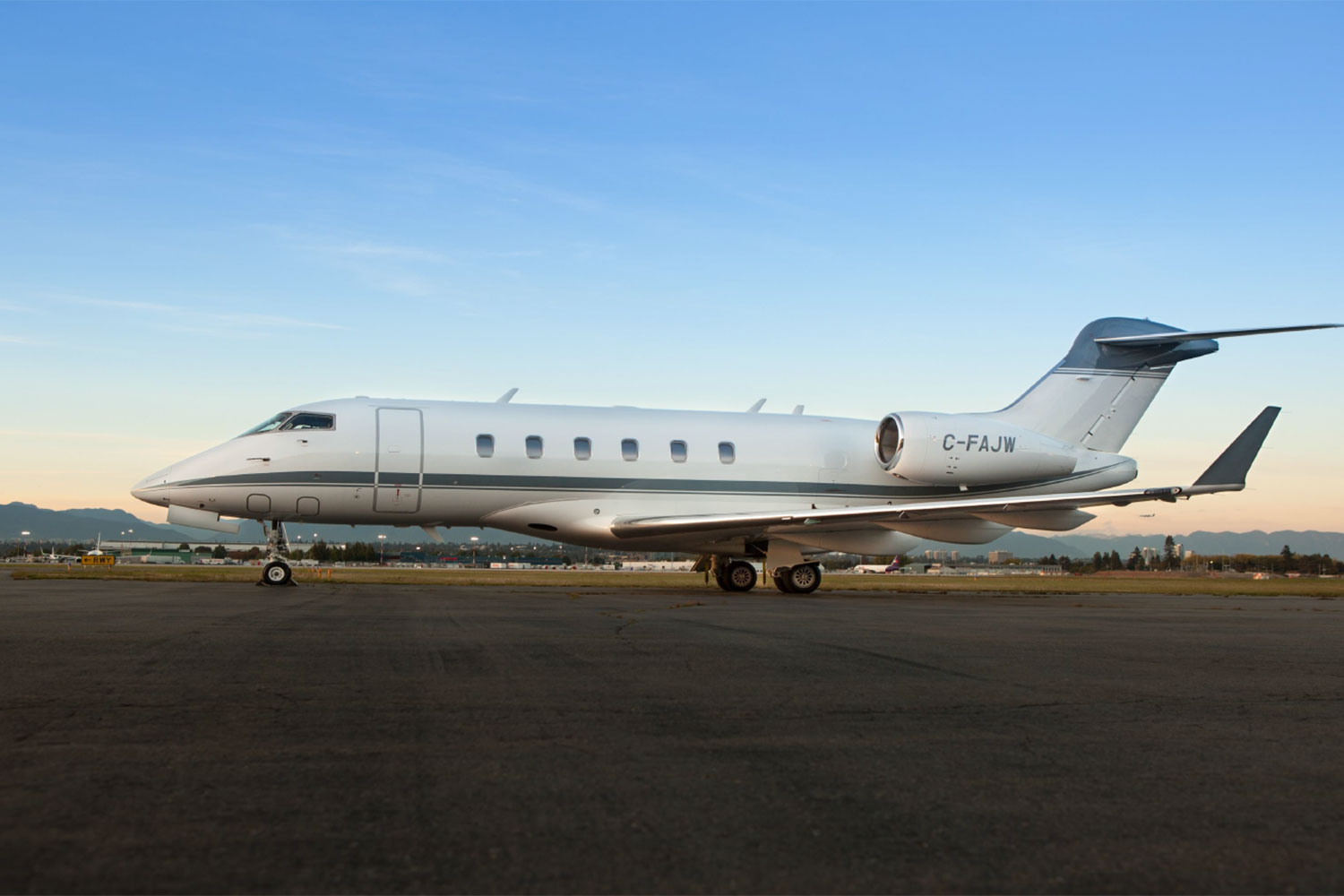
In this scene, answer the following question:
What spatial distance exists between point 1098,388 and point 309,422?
60.2 feet

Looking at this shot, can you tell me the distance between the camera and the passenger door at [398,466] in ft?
73.4

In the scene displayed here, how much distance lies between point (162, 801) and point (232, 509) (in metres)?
19.0

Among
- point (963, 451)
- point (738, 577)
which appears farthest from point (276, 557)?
point (963, 451)

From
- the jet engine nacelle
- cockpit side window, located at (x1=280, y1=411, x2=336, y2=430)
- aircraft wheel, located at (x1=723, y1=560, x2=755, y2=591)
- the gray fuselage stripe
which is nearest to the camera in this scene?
the gray fuselage stripe

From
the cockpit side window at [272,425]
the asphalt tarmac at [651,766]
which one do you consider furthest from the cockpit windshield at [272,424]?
the asphalt tarmac at [651,766]

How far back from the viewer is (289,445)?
22078mm

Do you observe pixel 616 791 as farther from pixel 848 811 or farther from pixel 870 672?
pixel 870 672

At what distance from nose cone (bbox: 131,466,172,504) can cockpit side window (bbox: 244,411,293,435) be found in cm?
170

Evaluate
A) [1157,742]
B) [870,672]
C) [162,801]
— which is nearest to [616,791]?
[162,801]

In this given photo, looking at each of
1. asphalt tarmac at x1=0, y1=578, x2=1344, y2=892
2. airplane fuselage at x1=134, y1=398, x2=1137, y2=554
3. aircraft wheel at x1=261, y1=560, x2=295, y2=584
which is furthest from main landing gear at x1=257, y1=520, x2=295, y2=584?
asphalt tarmac at x1=0, y1=578, x2=1344, y2=892

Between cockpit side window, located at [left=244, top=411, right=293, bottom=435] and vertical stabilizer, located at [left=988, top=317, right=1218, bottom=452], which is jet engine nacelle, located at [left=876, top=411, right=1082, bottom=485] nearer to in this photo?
vertical stabilizer, located at [left=988, top=317, right=1218, bottom=452]

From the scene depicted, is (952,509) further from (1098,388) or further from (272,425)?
(272,425)

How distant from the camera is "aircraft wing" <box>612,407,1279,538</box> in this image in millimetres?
21500

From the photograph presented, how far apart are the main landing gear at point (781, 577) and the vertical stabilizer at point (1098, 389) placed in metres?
6.38
